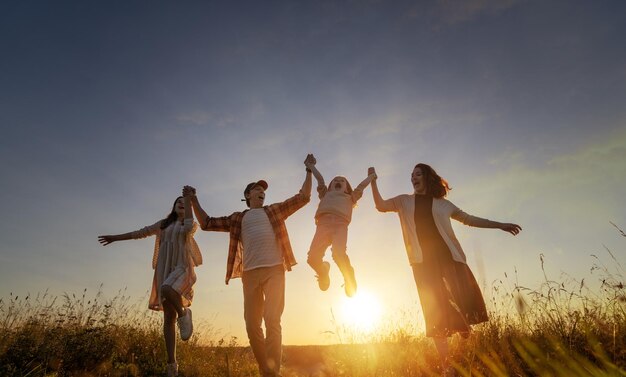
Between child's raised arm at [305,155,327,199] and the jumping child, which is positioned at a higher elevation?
child's raised arm at [305,155,327,199]

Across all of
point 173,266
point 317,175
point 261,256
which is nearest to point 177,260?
point 173,266

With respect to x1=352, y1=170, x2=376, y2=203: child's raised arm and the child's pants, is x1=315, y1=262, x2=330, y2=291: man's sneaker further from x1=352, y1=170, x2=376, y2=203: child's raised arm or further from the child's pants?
x1=352, y1=170, x2=376, y2=203: child's raised arm

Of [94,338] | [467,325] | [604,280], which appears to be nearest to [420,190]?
[467,325]

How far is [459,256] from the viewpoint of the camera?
17.6ft

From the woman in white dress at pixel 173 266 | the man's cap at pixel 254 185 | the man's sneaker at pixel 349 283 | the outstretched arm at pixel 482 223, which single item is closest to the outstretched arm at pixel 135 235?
the woman in white dress at pixel 173 266

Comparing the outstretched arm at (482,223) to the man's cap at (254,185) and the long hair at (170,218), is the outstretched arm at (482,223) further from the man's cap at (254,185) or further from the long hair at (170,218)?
the long hair at (170,218)

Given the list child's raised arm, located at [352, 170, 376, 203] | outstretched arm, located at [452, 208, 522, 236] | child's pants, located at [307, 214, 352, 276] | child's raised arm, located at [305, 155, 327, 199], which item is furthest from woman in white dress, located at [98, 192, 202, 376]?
outstretched arm, located at [452, 208, 522, 236]

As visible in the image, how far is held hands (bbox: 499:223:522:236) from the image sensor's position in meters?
5.42

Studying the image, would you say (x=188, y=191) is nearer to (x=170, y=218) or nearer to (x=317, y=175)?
(x=170, y=218)

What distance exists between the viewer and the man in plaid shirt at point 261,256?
521 cm

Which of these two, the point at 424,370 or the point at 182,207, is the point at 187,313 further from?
the point at 424,370

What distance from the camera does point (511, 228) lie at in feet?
18.0

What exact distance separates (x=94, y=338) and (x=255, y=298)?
10.5 ft

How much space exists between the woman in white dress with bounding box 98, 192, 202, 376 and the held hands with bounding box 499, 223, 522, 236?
441cm
